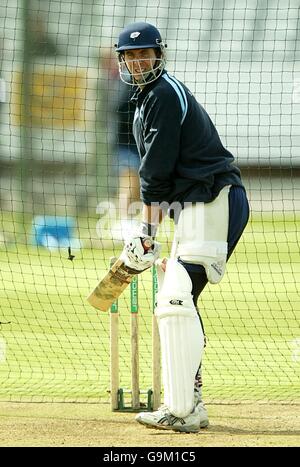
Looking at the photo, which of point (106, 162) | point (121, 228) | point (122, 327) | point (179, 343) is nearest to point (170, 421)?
point (179, 343)

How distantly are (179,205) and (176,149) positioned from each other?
30 centimetres

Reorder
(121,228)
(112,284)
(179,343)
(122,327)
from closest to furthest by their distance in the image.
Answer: (179,343)
(112,284)
(122,327)
(121,228)

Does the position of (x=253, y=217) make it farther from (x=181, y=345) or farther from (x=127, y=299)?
(x=181, y=345)

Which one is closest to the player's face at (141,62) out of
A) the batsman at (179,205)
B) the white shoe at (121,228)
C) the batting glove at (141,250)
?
the batsman at (179,205)

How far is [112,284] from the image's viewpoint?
5.32m

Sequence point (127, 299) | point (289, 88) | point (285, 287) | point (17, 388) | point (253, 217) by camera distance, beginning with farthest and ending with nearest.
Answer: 1. point (253, 217)
2. point (289, 88)
3. point (285, 287)
4. point (127, 299)
5. point (17, 388)

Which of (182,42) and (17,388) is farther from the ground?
(182,42)

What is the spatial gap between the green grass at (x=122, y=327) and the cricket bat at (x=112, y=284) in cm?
88

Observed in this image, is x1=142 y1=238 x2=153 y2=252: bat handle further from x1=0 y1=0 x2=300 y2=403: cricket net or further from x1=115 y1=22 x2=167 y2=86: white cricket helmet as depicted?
x1=0 y1=0 x2=300 y2=403: cricket net

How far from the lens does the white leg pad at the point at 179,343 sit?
495 centimetres

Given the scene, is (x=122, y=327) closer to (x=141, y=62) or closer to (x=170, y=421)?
(x=170, y=421)

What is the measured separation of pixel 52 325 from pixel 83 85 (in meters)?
5.00

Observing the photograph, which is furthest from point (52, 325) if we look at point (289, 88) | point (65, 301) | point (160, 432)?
point (289, 88)

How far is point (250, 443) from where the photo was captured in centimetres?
484
